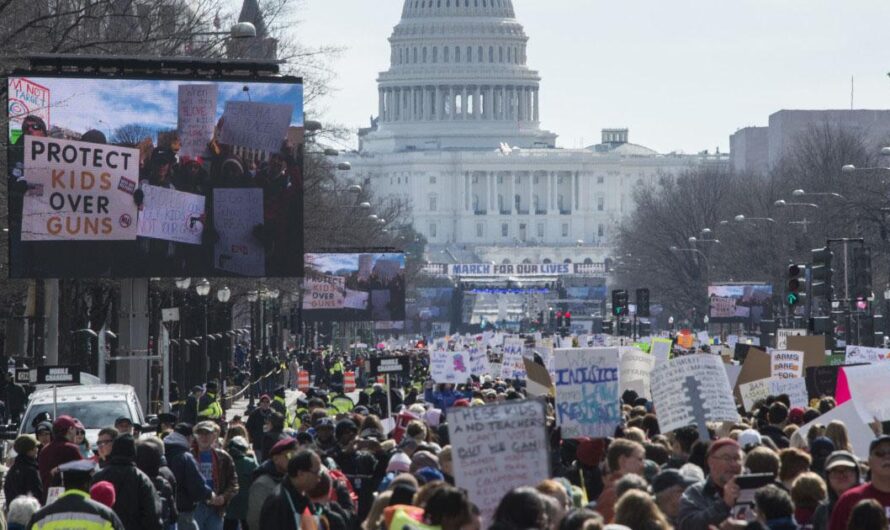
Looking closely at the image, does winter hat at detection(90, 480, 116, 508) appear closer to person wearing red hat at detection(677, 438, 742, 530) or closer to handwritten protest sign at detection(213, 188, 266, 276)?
person wearing red hat at detection(677, 438, 742, 530)

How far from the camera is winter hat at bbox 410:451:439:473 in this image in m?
15.4

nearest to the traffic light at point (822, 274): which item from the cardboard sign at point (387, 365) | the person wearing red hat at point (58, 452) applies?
the cardboard sign at point (387, 365)

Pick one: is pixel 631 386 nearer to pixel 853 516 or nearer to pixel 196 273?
pixel 196 273

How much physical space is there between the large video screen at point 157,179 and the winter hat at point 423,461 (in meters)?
16.9

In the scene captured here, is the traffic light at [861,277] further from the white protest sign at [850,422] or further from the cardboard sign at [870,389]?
the white protest sign at [850,422]

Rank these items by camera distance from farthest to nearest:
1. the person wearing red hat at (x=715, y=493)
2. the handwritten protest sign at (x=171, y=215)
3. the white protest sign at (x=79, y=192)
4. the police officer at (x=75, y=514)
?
the handwritten protest sign at (x=171, y=215) → the white protest sign at (x=79, y=192) → the police officer at (x=75, y=514) → the person wearing red hat at (x=715, y=493)

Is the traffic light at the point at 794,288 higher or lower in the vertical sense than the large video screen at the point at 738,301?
lower

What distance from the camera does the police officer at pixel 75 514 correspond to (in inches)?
519

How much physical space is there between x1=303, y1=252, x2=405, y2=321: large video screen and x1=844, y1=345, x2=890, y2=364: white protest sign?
1368 inches

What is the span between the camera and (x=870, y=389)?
17609 mm

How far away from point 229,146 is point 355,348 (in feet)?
221

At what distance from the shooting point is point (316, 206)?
2245 inches

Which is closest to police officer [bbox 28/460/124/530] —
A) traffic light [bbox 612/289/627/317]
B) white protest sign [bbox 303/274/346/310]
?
white protest sign [bbox 303/274/346/310]

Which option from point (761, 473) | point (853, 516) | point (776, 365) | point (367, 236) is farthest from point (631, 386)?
point (367, 236)
